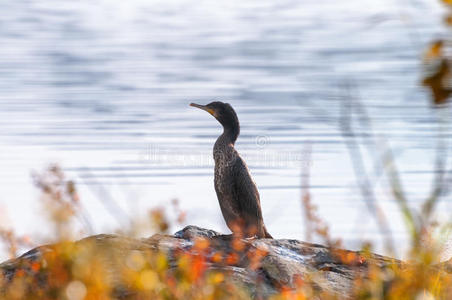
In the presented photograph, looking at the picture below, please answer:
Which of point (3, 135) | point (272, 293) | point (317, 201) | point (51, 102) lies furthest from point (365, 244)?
point (51, 102)

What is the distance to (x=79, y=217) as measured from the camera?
4488 millimetres

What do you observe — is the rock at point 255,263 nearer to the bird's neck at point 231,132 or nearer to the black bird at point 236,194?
the black bird at point 236,194

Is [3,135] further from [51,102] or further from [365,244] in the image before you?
[365,244]

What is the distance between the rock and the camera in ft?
16.2

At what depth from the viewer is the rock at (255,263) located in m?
4.95

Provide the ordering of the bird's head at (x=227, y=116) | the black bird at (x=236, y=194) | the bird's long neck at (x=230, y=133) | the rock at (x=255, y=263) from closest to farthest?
1. the rock at (x=255, y=263)
2. the black bird at (x=236, y=194)
3. the bird's long neck at (x=230, y=133)
4. the bird's head at (x=227, y=116)

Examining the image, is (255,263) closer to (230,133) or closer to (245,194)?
(245,194)

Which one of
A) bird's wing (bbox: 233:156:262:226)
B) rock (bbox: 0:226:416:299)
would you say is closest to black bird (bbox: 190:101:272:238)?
bird's wing (bbox: 233:156:262:226)

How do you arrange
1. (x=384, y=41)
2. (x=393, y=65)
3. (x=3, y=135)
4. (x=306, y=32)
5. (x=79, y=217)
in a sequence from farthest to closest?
(x=306, y=32) < (x=384, y=41) < (x=393, y=65) < (x=3, y=135) < (x=79, y=217)

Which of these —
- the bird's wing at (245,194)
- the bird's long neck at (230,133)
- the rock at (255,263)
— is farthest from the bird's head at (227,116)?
the rock at (255,263)

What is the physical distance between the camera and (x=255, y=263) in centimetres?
477

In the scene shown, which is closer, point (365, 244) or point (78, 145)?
point (365, 244)

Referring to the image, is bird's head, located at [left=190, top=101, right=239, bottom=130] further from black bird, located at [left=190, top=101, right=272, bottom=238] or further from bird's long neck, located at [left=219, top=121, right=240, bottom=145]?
black bird, located at [left=190, top=101, right=272, bottom=238]

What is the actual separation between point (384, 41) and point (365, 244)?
1098 inches
